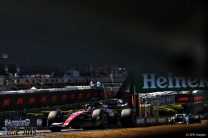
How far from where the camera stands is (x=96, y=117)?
34.9ft

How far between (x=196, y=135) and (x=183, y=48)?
4.58ft

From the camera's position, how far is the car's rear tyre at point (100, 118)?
33.5 feet

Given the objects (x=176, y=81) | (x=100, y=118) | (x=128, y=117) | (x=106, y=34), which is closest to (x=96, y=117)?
(x=100, y=118)

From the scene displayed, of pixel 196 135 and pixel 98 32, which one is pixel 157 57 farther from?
pixel 196 135

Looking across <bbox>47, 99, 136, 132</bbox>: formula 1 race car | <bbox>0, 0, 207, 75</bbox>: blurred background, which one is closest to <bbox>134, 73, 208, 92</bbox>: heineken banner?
<bbox>0, 0, 207, 75</bbox>: blurred background

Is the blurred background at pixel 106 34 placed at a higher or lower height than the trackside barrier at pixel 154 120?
higher

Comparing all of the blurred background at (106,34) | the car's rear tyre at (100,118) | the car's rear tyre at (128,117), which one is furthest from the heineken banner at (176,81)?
the car's rear tyre at (100,118)

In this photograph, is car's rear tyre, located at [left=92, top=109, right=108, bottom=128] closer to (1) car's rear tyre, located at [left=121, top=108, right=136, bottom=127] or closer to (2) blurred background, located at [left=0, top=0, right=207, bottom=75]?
(1) car's rear tyre, located at [left=121, top=108, right=136, bottom=127]

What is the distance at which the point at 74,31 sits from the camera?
3.52m

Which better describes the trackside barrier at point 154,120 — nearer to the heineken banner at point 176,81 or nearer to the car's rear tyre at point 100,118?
the car's rear tyre at point 100,118

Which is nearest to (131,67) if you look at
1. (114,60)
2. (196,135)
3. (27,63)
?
(114,60)

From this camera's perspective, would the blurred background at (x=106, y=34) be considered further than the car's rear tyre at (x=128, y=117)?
No

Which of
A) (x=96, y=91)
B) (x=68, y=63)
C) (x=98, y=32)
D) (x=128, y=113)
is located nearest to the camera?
(x=68, y=63)

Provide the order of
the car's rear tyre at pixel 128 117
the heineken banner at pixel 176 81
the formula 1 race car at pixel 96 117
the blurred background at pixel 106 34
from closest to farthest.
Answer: the blurred background at pixel 106 34 < the heineken banner at pixel 176 81 < the car's rear tyre at pixel 128 117 < the formula 1 race car at pixel 96 117
